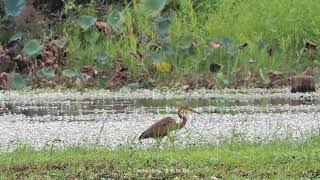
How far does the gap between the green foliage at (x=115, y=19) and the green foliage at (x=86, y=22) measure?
0.32 m

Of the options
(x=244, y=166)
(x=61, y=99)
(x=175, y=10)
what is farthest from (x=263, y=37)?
(x=244, y=166)

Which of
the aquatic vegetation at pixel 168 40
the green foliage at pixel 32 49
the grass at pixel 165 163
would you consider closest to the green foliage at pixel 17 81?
the aquatic vegetation at pixel 168 40

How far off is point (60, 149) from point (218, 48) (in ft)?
29.2

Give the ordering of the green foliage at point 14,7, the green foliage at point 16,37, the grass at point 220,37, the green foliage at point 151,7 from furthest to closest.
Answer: the green foliage at point 151,7 → the green foliage at point 14,7 → the green foliage at point 16,37 → the grass at point 220,37

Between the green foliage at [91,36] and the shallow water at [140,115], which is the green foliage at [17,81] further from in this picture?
the green foliage at [91,36]

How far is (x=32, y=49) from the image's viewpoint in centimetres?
1806

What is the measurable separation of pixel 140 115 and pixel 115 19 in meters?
5.47

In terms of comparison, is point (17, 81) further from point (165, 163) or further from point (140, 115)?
point (165, 163)

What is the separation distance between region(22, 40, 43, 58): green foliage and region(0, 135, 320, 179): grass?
899 cm

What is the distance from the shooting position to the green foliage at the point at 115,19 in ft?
61.6

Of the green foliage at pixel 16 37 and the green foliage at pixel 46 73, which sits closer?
the green foliage at pixel 46 73

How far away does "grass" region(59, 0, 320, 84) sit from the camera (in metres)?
17.8

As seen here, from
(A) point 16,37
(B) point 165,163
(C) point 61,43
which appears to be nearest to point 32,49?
(C) point 61,43

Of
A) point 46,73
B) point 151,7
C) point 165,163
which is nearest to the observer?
point 165,163
